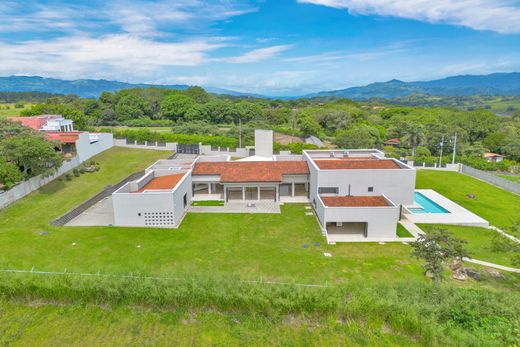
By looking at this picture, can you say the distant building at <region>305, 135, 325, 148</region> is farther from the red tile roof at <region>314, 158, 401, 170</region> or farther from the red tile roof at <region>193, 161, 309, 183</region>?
the red tile roof at <region>314, 158, 401, 170</region>

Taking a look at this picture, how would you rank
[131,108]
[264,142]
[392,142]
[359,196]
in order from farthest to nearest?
[131,108] → [392,142] → [264,142] → [359,196]

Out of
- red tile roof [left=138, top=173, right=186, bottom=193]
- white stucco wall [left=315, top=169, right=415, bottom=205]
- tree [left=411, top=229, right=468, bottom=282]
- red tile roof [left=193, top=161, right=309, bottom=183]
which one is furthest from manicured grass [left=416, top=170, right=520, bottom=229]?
red tile roof [left=138, top=173, right=186, bottom=193]

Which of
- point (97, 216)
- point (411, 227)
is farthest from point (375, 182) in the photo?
point (97, 216)

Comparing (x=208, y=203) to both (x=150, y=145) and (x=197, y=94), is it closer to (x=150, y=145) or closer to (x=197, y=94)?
(x=150, y=145)

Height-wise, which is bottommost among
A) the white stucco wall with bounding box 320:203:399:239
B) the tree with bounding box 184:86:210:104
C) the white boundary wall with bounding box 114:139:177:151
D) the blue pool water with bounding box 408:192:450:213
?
the blue pool water with bounding box 408:192:450:213

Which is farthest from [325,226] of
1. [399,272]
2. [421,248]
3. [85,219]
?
[85,219]

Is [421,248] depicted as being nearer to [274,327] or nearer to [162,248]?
[274,327]

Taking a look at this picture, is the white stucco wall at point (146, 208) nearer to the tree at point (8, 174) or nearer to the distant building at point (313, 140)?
the tree at point (8, 174)
